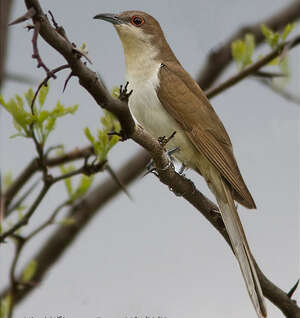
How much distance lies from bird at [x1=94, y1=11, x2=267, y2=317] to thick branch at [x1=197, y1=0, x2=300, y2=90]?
45.3 inches

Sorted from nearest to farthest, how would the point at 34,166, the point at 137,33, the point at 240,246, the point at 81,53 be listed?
1. the point at 81,53
2. the point at 34,166
3. the point at 240,246
4. the point at 137,33

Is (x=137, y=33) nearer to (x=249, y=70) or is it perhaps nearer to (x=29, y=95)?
(x=249, y=70)

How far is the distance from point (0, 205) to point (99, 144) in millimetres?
704

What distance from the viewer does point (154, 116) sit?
3586 millimetres

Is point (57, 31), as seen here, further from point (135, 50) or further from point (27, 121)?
point (135, 50)

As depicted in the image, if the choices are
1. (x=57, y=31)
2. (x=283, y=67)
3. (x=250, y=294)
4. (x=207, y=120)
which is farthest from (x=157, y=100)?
(x=57, y=31)

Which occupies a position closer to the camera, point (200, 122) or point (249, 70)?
point (249, 70)

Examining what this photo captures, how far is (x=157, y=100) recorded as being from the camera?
11.9ft

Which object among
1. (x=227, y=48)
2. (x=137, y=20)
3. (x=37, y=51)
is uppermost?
(x=227, y=48)

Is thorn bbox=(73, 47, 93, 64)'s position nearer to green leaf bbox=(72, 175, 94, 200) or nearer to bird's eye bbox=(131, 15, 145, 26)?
green leaf bbox=(72, 175, 94, 200)

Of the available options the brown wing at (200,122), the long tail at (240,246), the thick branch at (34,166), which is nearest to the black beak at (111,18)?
the brown wing at (200,122)

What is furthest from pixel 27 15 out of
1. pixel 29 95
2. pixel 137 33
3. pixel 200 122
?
pixel 137 33

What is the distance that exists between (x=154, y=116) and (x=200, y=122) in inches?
13.7

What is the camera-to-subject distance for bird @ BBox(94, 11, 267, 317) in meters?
3.54
